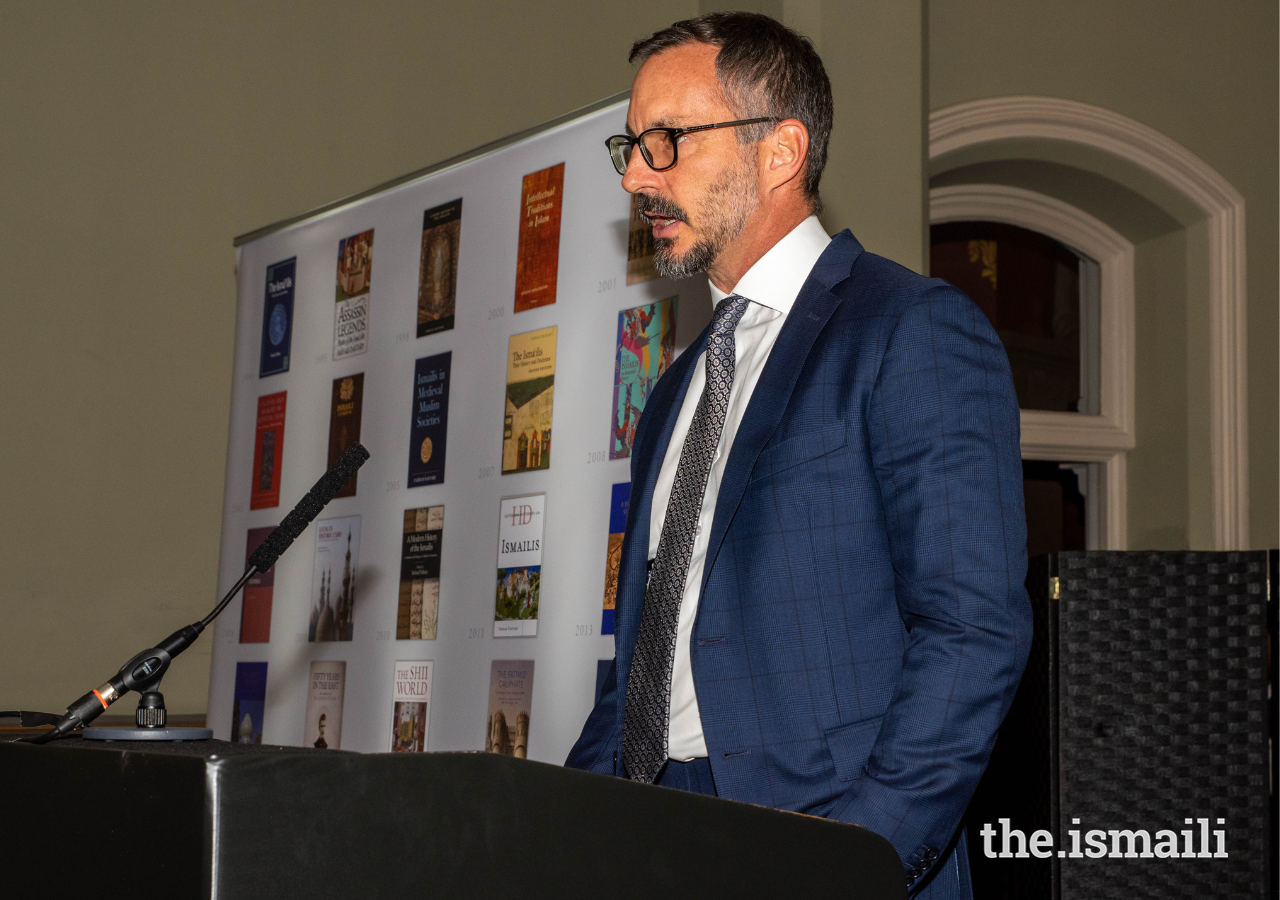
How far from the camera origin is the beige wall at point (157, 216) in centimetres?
324

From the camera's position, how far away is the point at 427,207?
8.82ft

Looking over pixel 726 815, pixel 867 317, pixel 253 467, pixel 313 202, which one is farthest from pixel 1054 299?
pixel 726 815

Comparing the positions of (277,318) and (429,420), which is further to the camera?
(277,318)

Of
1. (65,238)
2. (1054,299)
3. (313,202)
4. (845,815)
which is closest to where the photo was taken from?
(845,815)

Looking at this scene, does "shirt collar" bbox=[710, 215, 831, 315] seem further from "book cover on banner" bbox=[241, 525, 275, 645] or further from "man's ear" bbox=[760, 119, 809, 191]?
"book cover on banner" bbox=[241, 525, 275, 645]

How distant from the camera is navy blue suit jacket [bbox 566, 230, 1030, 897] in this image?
3.76 ft

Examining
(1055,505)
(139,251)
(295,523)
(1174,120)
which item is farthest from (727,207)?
(1055,505)

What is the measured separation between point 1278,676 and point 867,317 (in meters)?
1.37

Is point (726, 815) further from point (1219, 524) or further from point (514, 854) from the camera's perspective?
point (1219, 524)

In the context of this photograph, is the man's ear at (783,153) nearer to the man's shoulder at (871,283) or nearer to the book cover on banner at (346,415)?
the man's shoulder at (871,283)

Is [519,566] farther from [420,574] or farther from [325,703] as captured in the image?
[325,703]

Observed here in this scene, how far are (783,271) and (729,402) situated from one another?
173 millimetres

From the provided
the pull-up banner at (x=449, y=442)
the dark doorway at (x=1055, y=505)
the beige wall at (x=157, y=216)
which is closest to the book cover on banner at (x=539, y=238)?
the pull-up banner at (x=449, y=442)

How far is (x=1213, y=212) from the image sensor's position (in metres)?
4.64
